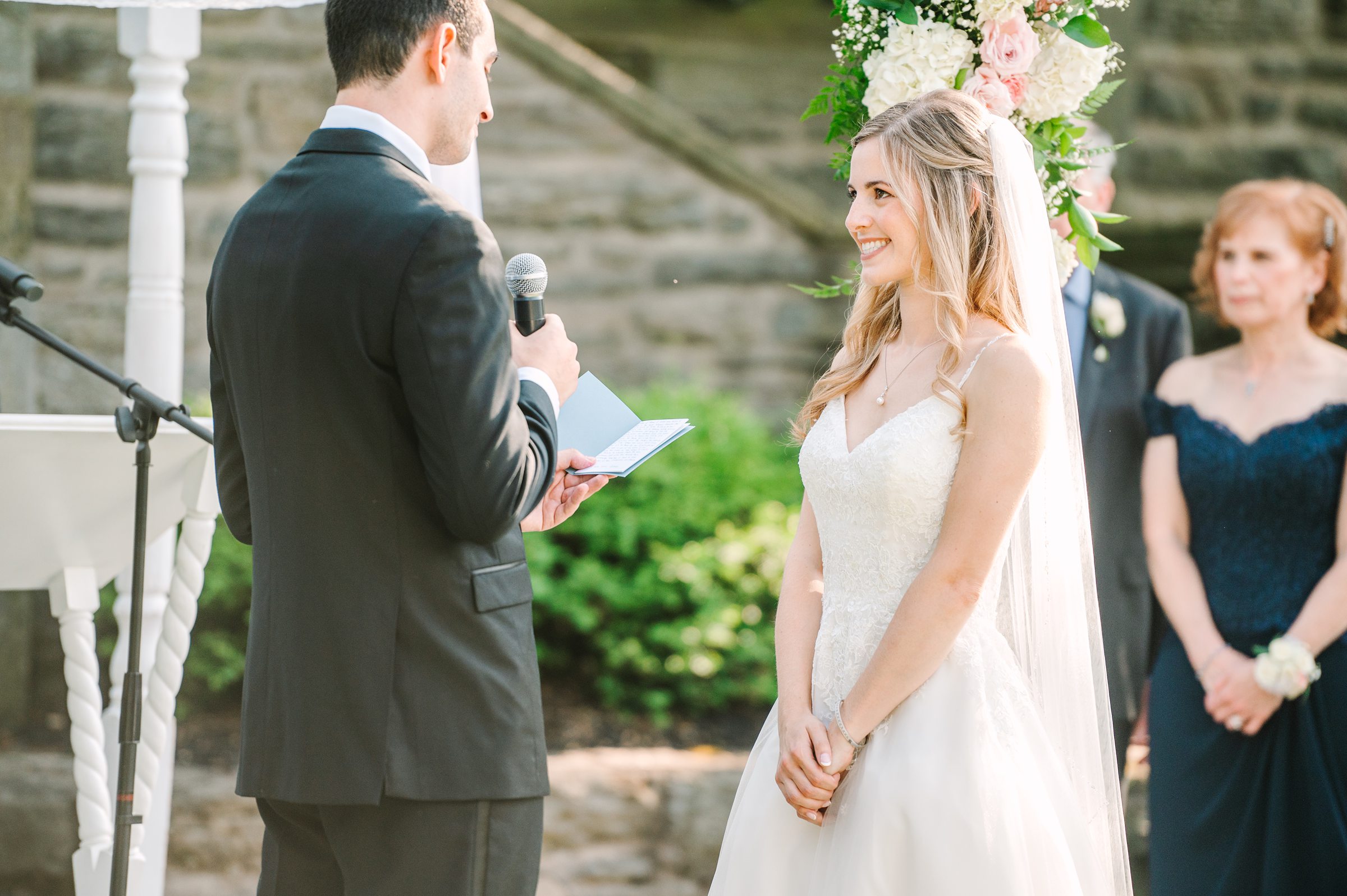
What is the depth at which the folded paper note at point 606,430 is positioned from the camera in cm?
222

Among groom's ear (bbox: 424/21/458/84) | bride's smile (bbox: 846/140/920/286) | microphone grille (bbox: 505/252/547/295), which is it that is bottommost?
microphone grille (bbox: 505/252/547/295)

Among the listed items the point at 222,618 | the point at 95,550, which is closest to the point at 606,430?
the point at 95,550

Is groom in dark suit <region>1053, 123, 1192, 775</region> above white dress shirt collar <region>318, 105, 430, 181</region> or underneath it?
underneath

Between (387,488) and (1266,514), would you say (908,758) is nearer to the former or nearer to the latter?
(387,488)

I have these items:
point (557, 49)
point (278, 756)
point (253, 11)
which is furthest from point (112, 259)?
point (278, 756)

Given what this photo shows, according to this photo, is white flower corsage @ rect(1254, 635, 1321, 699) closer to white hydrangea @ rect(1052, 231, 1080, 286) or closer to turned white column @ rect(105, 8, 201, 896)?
white hydrangea @ rect(1052, 231, 1080, 286)

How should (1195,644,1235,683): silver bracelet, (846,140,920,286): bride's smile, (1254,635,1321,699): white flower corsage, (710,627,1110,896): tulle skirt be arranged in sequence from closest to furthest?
(710,627,1110,896): tulle skirt → (846,140,920,286): bride's smile → (1254,635,1321,699): white flower corsage → (1195,644,1235,683): silver bracelet

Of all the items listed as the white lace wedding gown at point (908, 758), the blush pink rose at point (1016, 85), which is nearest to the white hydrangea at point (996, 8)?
the blush pink rose at point (1016, 85)

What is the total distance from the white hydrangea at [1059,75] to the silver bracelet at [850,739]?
1.28 m

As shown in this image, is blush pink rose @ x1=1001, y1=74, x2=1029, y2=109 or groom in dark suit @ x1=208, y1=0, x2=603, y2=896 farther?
blush pink rose @ x1=1001, y1=74, x2=1029, y2=109

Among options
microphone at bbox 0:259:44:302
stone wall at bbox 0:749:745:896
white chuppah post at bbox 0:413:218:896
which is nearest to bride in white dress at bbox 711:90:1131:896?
white chuppah post at bbox 0:413:218:896

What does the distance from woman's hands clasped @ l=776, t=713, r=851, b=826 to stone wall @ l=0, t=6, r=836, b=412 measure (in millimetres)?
3596

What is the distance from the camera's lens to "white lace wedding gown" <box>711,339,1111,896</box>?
2.12 metres

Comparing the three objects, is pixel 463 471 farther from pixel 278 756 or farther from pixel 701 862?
pixel 701 862
